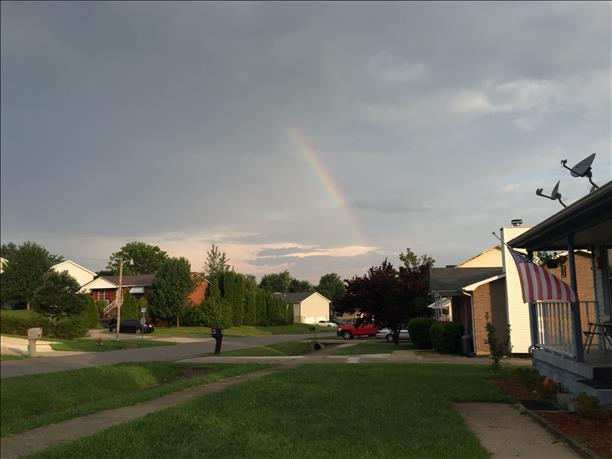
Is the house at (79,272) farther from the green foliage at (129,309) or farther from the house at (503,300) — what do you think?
the house at (503,300)

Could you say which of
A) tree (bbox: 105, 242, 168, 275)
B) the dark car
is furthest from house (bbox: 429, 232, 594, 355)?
tree (bbox: 105, 242, 168, 275)

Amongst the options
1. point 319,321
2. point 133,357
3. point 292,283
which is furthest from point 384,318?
point 292,283

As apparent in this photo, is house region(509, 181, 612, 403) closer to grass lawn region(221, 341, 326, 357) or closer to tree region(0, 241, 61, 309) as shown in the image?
grass lawn region(221, 341, 326, 357)

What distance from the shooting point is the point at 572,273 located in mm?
10883

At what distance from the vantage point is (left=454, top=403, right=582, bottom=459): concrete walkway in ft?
22.0

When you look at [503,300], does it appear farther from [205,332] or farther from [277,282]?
[277,282]

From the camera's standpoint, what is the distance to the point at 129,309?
Result: 54.2m

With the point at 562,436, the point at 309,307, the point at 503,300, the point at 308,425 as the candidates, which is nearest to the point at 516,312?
the point at 503,300

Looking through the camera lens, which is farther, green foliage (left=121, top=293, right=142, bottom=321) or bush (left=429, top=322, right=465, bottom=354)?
green foliage (left=121, top=293, right=142, bottom=321)

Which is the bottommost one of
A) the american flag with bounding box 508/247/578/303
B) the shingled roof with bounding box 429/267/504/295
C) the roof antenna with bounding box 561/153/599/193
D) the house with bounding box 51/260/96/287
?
the american flag with bounding box 508/247/578/303

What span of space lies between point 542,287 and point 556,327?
2.54 m

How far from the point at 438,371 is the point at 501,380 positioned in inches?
99.1

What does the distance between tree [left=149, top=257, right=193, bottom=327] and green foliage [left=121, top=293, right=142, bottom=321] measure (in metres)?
2.71

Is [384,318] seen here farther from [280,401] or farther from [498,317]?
[280,401]
